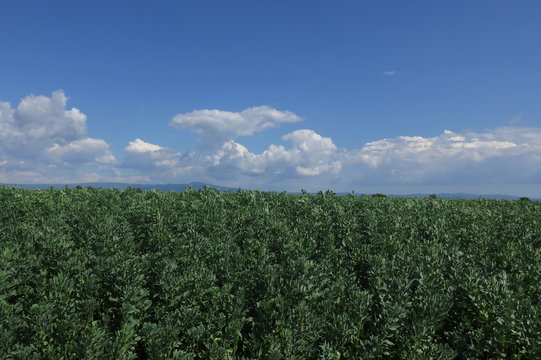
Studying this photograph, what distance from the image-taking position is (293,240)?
9344 mm

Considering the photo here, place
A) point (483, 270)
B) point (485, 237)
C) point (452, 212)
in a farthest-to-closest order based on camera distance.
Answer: point (452, 212)
point (485, 237)
point (483, 270)

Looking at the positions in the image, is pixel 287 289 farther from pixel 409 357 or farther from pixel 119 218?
pixel 119 218

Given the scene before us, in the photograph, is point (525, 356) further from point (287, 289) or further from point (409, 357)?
point (287, 289)

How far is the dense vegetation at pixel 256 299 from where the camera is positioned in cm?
605

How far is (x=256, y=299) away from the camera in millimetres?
7055

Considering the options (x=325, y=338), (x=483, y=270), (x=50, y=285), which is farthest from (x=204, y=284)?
(x=483, y=270)

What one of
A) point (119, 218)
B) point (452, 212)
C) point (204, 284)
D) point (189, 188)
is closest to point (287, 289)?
point (204, 284)

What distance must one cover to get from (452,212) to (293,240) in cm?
853

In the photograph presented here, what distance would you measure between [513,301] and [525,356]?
1043mm

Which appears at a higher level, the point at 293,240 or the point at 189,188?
the point at 189,188

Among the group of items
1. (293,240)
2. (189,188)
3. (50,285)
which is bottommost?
(50,285)

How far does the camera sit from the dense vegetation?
19.9ft

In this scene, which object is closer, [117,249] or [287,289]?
[287,289]

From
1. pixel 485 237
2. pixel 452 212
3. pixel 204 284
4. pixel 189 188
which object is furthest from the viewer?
pixel 189 188
